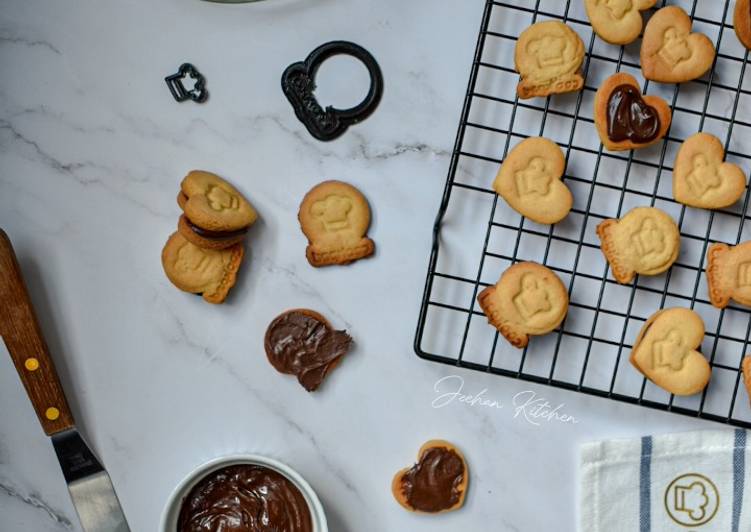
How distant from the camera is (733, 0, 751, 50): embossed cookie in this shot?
1379mm

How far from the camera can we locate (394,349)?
59.2 inches

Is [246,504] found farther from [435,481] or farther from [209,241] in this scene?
[209,241]

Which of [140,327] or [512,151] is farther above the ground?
[512,151]

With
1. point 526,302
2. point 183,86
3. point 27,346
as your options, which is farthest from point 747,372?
point 27,346

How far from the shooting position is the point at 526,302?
1390mm

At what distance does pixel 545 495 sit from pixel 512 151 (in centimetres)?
57

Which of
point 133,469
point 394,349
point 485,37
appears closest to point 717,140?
point 485,37

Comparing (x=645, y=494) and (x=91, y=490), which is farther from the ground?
(x=645, y=494)

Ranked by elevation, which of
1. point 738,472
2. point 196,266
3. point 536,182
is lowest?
point 738,472

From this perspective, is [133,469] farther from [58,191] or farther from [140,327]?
[58,191]

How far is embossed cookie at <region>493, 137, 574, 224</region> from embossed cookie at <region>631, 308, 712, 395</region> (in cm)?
23

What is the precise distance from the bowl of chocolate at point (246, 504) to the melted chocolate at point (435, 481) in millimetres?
167

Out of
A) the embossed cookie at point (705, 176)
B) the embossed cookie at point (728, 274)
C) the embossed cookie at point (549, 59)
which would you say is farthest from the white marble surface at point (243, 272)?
the embossed cookie at point (705, 176)

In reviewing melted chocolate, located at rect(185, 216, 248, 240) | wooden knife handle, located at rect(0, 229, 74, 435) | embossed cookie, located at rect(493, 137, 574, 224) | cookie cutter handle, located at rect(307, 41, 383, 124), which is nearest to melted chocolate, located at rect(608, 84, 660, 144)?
embossed cookie, located at rect(493, 137, 574, 224)
